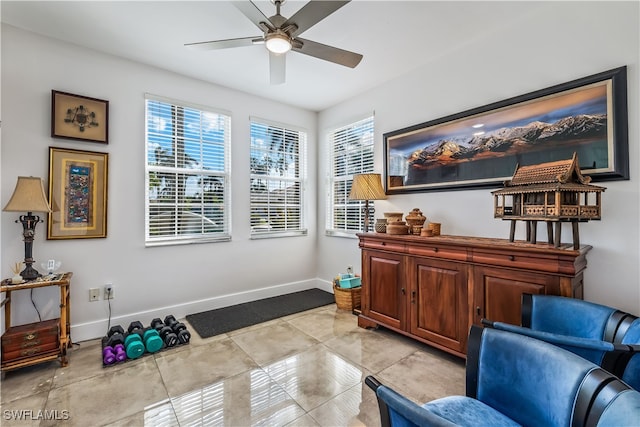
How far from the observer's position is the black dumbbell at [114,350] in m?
2.26

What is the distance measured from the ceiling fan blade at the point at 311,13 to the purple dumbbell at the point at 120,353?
279 centimetres

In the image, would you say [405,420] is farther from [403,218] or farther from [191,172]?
[191,172]

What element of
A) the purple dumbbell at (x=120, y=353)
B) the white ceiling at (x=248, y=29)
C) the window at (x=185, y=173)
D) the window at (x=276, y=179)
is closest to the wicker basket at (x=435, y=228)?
the white ceiling at (x=248, y=29)

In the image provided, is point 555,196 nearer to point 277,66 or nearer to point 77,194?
point 277,66

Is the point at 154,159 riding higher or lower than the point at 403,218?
higher

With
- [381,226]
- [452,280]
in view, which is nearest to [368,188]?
[381,226]

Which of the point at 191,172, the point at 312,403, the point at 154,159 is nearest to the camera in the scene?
the point at 312,403

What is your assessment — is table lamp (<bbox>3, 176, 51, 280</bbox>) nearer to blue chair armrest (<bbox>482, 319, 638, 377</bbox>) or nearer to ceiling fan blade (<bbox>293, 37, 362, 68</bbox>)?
ceiling fan blade (<bbox>293, 37, 362, 68</bbox>)

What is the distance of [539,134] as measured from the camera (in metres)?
2.23

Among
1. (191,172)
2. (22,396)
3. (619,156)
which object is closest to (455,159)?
(619,156)

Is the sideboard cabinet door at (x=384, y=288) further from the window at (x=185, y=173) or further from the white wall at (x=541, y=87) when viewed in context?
the window at (x=185, y=173)

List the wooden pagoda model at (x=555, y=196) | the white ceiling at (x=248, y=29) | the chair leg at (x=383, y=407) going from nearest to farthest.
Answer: the chair leg at (x=383, y=407) → the wooden pagoda model at (x=555, y=196) → the white ceiling at (x=248, y=29)

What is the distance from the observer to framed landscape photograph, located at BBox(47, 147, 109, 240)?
2525 mm

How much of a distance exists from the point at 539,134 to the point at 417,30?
1325 millimetres
